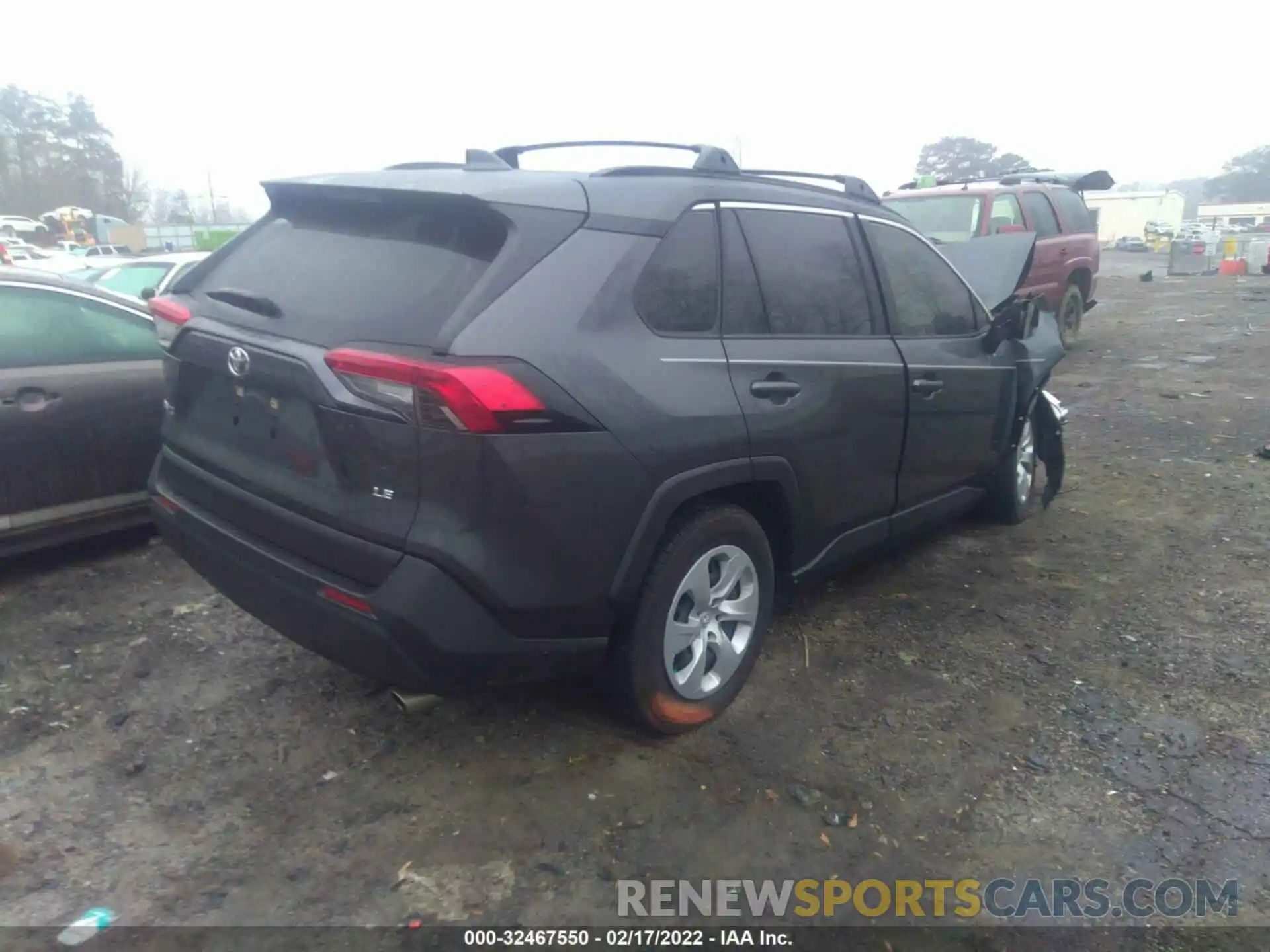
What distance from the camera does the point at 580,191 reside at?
2.78 metres

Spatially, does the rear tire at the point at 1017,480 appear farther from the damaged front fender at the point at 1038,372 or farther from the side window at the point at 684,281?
the side window at the point at 684,281

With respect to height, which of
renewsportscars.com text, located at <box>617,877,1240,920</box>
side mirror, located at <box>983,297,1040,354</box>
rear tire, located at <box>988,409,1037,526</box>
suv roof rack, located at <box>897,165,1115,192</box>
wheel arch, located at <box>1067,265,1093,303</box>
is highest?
suv roof rack, located at <box>897,165,1115,192</box>

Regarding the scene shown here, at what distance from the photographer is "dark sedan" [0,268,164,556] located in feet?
13.8

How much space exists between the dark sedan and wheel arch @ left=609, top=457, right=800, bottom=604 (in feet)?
10.0

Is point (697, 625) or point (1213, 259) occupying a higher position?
point (697, 625)

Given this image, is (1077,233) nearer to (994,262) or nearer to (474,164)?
(994,262)

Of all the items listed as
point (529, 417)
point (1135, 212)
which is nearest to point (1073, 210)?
point (529, 417)

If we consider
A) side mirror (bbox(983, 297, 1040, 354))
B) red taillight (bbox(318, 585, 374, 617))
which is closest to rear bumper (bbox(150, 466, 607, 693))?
red taillight (bbox(318, 585, 374, 617))

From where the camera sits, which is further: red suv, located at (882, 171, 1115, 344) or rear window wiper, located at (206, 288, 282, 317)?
red suv, located at (882, 171, 1115, 344)

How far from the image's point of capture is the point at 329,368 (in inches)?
97.7

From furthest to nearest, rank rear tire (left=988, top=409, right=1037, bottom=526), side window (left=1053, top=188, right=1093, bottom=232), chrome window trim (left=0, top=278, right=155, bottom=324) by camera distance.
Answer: side window (left=1053, top=188, right=1093, bottom=232) < rear tire (left=988, top=409, right=1037, bottom=526) < chrome window trim (left=0, top=278, right=155, bottom=324)

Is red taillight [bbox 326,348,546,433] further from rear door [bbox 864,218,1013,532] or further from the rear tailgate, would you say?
rear door [bbox 864,218,1013,532]

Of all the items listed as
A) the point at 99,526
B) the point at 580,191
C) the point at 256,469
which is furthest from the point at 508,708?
the point at 99,526

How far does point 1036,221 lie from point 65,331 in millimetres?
9283
